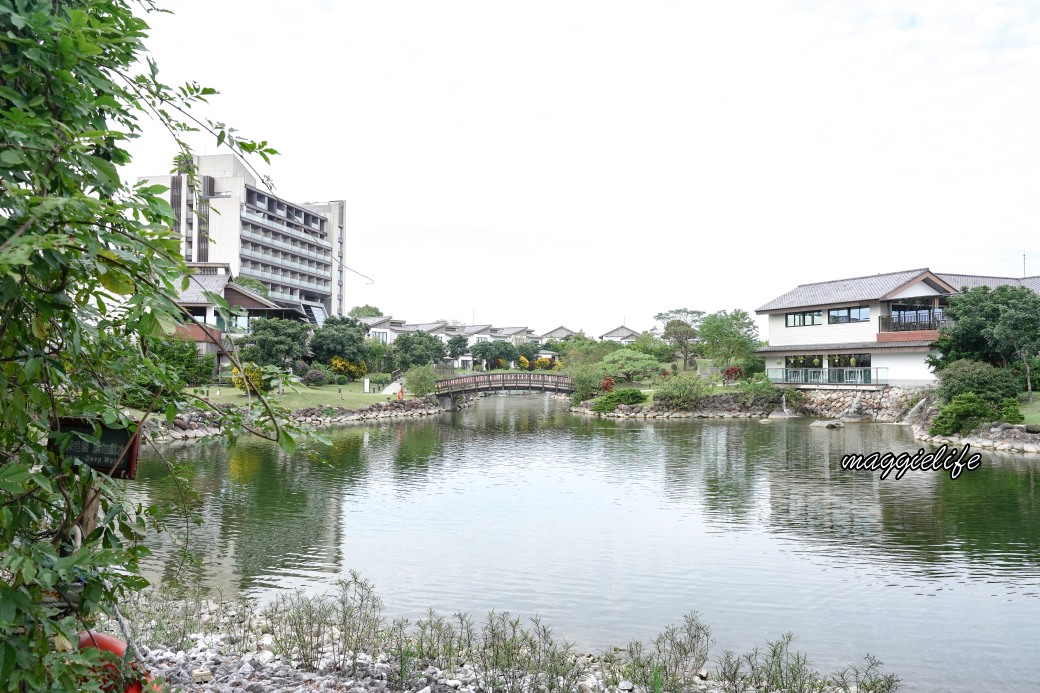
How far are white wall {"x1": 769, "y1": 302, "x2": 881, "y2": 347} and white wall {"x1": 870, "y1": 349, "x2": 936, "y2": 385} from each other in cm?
121

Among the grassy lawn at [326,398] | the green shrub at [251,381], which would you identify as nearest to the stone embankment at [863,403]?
the grassy lawn at [326,398]

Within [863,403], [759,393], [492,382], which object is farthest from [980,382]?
[492,382]

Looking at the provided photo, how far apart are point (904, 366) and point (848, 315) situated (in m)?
4.11

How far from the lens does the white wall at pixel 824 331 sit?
112ft

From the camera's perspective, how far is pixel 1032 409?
74.0 ft

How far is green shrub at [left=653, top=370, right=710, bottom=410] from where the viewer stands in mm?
34875

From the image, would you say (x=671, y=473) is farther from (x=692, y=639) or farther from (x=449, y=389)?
(x=449, y=389)

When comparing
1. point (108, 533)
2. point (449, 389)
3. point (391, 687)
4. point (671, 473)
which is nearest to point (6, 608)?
point (108, 533)

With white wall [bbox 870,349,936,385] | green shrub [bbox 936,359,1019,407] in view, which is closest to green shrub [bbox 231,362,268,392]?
green shrub [bbox 936,359,1019,407]

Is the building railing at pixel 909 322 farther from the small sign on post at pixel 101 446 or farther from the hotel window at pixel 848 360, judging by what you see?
the small sign on post at pixel 101 446

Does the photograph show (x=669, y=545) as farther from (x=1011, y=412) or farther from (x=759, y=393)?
(x=759, y=393)

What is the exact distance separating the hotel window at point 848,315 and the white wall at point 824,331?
164mm

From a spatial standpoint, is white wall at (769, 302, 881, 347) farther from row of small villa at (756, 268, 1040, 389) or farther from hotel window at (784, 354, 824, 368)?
hotel window at (784, 354, 824, 368)

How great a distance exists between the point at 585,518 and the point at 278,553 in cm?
537
